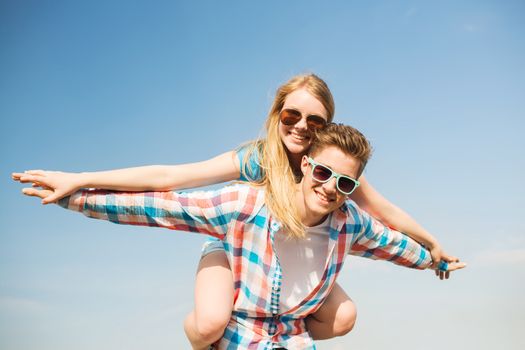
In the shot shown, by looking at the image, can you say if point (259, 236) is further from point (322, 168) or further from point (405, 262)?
point (405, 262)

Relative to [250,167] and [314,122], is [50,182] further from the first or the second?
[314,122]

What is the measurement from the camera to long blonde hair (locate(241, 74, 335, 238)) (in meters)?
4.72

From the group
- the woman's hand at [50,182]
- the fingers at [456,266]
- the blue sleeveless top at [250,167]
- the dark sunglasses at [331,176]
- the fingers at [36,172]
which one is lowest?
the woman's hand at [50,182]

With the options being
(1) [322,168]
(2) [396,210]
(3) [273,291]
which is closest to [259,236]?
(3) [273,291]

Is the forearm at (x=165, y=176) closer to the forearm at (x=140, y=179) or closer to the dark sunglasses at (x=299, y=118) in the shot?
the forearm at (x=140, y=179)

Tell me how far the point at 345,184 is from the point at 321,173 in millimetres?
215

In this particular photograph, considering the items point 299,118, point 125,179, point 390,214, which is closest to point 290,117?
point 299,118

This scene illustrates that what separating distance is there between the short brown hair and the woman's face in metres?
0.42

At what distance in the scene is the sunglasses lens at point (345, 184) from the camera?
4652 millimetres

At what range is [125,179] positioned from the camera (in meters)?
4.73

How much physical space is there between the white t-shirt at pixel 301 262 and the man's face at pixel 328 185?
283mm

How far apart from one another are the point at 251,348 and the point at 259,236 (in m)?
0.93

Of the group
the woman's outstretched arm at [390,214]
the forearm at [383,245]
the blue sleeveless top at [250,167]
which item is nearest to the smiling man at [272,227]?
the forearm at [383,245]

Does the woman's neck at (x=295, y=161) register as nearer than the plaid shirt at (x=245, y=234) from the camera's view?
No
